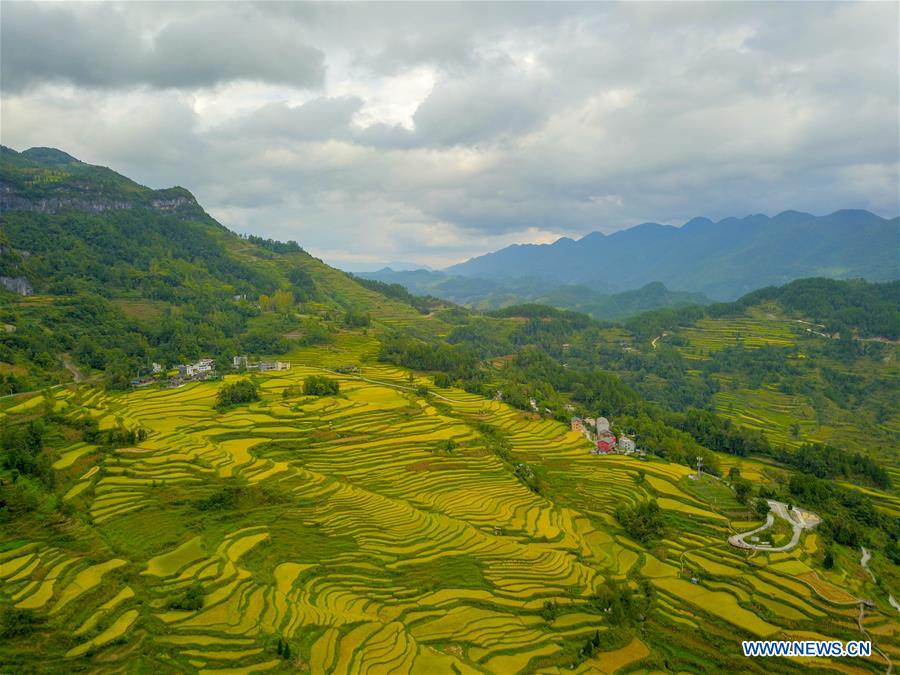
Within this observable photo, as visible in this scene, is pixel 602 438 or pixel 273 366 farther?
pixel 273 366

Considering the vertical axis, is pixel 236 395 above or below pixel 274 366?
below

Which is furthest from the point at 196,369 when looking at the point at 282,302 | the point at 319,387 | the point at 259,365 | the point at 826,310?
the point at 826,310

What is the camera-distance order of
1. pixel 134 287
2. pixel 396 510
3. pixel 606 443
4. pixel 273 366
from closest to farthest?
pixel 396 510 → pixel 606 443 → pixel 273 366 → pixel 134 287

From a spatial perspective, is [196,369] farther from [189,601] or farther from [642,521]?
[642,521]

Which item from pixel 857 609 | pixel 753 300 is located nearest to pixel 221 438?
pixel 857 609

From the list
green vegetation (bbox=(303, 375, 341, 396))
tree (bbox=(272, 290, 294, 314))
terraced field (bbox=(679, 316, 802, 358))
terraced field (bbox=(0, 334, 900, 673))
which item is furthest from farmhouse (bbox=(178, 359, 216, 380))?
terraced field (bbox=(679, 316, 802, 358))
